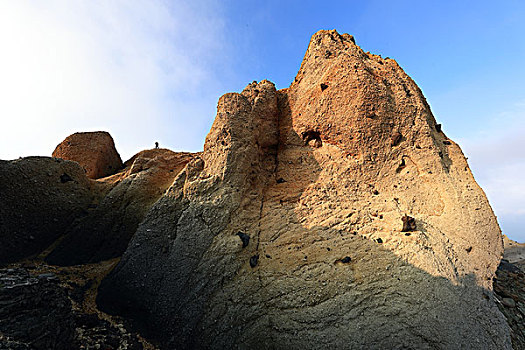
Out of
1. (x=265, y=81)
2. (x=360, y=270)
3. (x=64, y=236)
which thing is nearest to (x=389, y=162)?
(x=360, y=270)

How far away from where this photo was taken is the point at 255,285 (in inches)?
174

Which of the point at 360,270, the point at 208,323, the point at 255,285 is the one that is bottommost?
the point at 208,323

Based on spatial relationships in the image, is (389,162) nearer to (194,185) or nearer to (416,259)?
(416,259)

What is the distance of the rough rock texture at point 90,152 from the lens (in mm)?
10352

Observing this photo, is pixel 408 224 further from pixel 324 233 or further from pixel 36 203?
pixel 36 203

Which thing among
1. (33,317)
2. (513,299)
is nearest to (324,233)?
(513,299)

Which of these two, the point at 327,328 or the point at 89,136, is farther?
the point at 89,136

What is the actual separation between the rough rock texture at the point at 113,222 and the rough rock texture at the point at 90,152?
373cm

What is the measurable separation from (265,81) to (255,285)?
5.52 m

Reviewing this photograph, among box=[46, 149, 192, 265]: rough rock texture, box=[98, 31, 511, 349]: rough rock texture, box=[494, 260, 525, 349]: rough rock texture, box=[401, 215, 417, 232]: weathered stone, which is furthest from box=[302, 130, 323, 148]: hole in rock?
box=[494, 260, 525, 349]: rough rock texture

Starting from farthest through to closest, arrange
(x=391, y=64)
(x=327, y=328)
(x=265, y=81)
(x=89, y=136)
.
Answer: (x=89, y=136) < (x=265, y=81) < (x=391, y=64) < (x=327, y=328)

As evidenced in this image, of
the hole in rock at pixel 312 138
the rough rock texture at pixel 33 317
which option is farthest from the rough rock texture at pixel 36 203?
the hole in rock at pixel 312 138

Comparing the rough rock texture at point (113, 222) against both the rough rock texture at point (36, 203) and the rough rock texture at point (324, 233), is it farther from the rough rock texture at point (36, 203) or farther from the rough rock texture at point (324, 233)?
the rough rock texture at point (324, 233)

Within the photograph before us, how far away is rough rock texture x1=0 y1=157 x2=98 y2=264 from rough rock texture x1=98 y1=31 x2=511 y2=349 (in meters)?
2.51
